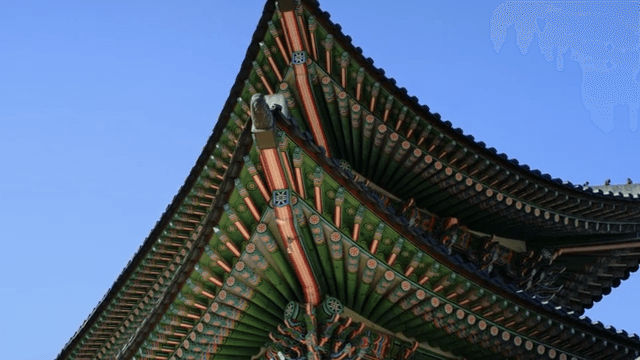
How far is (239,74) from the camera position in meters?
14.8

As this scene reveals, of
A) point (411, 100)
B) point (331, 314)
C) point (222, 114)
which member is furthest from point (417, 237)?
point (222, 114)

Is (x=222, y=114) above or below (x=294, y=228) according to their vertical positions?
above

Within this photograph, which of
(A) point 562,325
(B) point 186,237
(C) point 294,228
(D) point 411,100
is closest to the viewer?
(C) point 294,228

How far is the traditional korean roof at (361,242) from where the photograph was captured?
11.2 metres

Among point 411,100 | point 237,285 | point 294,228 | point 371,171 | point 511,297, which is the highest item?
point 411,100

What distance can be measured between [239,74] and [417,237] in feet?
15.6

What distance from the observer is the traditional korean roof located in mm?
11172

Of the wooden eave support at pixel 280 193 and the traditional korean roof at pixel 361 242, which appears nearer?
the wooden eave support at pixel 280 193

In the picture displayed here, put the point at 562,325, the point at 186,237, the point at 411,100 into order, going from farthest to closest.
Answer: the point at 186,237 → the point at 411,100 → the point at 562,325

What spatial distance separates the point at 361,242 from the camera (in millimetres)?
11281

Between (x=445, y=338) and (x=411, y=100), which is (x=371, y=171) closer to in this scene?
(x=411, y=100)

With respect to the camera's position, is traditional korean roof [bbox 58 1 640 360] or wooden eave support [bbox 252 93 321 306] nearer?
wooden eave support [bbox 252 93 321 306]

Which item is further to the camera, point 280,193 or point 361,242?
point 361,242

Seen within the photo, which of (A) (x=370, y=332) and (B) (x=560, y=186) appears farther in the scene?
(B) (x=560, y=186)
